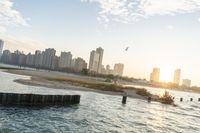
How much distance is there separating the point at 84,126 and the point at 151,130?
1012 centimetres

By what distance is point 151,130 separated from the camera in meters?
41.6

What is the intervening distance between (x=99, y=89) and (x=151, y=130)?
7023cm

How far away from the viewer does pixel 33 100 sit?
55.7 meters

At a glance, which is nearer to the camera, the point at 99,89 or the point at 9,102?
the point at 9,102

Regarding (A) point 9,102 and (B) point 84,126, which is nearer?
(B) point 84,126

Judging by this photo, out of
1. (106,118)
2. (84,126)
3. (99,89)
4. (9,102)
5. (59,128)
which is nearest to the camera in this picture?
(59,128)

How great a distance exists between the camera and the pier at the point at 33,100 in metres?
50.5

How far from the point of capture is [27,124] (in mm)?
35438

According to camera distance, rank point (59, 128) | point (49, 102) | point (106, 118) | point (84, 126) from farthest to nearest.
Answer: point (49, 102)
point (106, 118)
point (84, 126)
point (59, 128)

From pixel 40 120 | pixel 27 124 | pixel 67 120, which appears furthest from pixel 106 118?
pixel 27 124

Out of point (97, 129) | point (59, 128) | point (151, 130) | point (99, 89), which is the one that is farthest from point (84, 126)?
point (99, 89)

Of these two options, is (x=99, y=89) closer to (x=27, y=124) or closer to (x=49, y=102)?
(x=49, y=102)

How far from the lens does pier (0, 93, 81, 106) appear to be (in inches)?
1989

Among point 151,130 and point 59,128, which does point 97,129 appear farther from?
point 151,130
